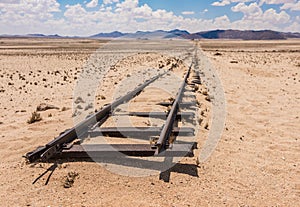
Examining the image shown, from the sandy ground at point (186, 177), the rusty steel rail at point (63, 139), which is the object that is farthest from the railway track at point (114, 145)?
Result: the sandy ground at point (186, 177)

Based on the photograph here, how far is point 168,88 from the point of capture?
38.6 ft

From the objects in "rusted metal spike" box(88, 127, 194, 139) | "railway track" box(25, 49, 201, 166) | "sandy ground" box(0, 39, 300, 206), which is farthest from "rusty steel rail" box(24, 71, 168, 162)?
"rusted metal spike" box(88, 127, 194, 139)

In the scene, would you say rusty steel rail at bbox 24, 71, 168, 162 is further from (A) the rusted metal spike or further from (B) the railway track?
(A) the rusted metal spike

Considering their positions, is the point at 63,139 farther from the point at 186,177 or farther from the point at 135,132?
the point at 186,177

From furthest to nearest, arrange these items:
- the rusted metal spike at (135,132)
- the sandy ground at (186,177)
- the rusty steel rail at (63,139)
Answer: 1. the rusted metal spike at (135,132)
2. the rusty steel rail at (63,139)
3. the sandy ground at (186,177)

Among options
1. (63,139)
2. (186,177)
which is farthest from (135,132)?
(186,177)

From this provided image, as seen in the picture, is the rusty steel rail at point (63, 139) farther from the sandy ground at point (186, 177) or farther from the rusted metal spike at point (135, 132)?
the rusted metal spike at point (135, 132)

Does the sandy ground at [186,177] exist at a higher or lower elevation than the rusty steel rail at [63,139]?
lower

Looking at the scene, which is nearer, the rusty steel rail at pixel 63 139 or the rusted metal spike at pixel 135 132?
the rusty steel rail at pixel 63 139

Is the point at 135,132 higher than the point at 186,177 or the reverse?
higher

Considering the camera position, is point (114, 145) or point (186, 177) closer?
point (186, 177)

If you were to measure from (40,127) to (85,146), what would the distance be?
234 centimetres

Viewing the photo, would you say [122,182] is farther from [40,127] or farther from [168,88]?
[168,88]

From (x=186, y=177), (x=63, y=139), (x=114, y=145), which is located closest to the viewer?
(x=186, y=177)
